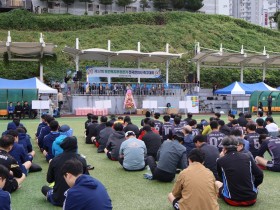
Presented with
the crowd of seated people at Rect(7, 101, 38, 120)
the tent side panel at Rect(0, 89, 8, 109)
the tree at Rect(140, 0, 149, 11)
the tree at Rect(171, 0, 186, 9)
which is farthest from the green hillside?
the crowd of seated people at Rect(7, 101, 38, 120)

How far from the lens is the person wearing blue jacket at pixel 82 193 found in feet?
14.0

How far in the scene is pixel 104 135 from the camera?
12.6 metres

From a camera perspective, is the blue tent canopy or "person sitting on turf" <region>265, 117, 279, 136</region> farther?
the blue tent canopy

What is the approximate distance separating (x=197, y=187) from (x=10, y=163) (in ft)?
10.5

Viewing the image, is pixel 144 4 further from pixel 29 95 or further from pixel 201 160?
pixel 201 160

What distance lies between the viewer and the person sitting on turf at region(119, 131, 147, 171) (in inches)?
386

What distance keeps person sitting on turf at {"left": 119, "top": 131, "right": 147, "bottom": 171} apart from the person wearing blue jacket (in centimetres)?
536

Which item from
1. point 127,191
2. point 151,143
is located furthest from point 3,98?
point 127,191

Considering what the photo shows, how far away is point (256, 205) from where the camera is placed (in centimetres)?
722

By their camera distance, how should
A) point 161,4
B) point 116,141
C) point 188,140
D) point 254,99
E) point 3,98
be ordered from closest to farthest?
1. point 188,140
2. point 116,141
3. point 3,98
4. point 254,99
5. point 161,4

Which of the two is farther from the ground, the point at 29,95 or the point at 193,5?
the point at 193,5

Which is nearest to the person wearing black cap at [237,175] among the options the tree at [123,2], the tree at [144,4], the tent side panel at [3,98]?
the tent side panel at [3,98]

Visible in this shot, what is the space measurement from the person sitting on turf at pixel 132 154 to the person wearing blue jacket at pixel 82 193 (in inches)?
211

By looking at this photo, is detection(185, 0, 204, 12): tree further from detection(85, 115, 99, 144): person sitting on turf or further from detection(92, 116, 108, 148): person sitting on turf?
detection(92, 116, 108, 148): person sitting on turf
